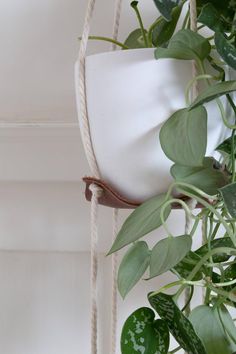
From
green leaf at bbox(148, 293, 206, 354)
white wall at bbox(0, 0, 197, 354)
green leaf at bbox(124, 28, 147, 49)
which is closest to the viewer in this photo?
green leaf at bbox(148, 293, 206, 354)

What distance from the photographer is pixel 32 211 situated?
801mm

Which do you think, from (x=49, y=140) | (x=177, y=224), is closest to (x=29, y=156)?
(x=49, y=140)

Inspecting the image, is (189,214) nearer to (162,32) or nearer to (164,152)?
(164,152)

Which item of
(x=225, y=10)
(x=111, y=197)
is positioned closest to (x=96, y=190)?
(x=111, y=197)

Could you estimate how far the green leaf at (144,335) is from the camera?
473mm

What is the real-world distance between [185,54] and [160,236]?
0.35 m

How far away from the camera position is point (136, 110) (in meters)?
0.51

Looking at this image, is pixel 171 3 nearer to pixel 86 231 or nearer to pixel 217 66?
pixel 217 66

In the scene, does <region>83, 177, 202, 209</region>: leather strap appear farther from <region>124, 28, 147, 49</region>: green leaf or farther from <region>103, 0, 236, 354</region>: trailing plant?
<region>124, 28, 147, 49</region>: green leaf

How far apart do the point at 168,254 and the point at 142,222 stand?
0.04m

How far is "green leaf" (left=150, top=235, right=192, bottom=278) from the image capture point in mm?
449

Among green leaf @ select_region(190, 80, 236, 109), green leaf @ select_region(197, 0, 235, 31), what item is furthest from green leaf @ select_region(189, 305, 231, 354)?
green leaf @ select_region(197, 0, 235, 31)

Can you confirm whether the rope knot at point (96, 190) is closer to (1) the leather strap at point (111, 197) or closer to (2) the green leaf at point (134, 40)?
(1) the leather strap at point (111, 197)

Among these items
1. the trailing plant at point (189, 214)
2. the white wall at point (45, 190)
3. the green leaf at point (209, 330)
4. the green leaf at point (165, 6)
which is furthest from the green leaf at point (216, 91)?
the white wall at point (45, 190)
